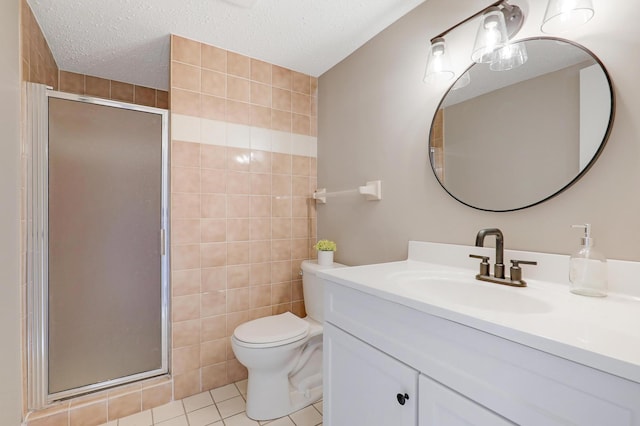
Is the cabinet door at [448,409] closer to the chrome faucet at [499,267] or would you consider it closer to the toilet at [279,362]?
the chrome faucet at [499,267]

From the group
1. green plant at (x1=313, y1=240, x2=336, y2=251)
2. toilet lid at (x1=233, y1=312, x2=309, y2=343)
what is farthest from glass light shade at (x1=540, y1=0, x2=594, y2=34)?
toilet lid at (x1=233, y1=312, x2=309, y2=343)

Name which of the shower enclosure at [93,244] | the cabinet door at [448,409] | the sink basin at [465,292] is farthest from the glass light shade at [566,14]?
the shower enclosure at [93,244]

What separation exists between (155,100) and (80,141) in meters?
1.10

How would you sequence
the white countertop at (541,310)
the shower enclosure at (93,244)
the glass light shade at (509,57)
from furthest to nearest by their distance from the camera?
the shower enclosure at (93,244), the glass light shade at (509,57), the white countertop at (541,310)

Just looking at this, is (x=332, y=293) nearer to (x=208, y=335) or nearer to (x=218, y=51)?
(x=208, y=335)

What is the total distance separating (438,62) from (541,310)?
3.44ft

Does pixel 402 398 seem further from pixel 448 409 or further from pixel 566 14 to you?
pixel 566 14

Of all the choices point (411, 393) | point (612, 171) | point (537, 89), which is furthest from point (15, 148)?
point (612, 171)

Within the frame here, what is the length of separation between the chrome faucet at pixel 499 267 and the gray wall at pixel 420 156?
108mm

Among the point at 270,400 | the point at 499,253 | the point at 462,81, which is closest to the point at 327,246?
the point at 270,400

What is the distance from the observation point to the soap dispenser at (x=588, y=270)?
2.66 ft

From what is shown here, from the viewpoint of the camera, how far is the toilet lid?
146cm

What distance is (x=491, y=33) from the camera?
1.07m

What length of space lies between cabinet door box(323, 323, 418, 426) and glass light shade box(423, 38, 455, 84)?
116 centimetres
